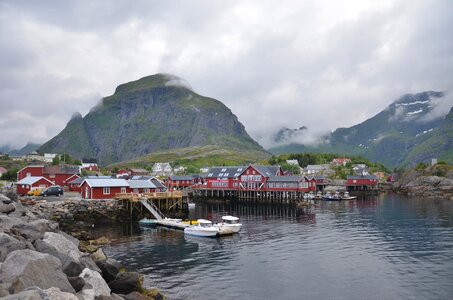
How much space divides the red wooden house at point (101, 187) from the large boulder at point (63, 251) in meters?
48.8

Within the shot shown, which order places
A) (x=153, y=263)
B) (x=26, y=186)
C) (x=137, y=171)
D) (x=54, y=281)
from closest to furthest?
(x=54, y=281)
(x=153, y=263)
(x=26, y=186)
(x=137, y=171)

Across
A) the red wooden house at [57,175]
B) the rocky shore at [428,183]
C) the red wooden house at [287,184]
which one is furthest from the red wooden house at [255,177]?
the rocky shore at [428,183]

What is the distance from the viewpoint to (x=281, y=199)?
358 ft

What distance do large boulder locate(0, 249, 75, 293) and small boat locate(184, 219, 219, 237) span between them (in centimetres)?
3517

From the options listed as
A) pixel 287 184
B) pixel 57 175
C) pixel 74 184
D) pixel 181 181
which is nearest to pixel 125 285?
pixel 74 184

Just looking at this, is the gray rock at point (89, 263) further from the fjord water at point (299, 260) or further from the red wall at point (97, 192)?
the red wall at point (97, 192)

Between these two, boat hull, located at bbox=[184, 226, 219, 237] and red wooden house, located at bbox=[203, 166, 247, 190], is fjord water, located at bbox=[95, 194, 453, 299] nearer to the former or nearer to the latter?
boat hull, located at bbox=[184, 226, 219, 237]

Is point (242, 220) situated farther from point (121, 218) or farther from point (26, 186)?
point (26, 186)

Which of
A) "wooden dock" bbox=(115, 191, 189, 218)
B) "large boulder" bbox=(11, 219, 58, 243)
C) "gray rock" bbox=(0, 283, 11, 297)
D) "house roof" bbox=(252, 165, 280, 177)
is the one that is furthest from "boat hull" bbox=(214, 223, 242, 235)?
"house roof" bbox=(252, 165, 280, 177)

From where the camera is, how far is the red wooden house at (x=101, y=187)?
73750 mm

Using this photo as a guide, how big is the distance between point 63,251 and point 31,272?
7732 mm

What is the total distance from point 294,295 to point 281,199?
265ft

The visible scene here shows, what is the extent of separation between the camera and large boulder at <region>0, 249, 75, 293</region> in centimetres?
1697

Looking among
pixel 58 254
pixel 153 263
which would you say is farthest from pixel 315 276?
pixel 58 254
